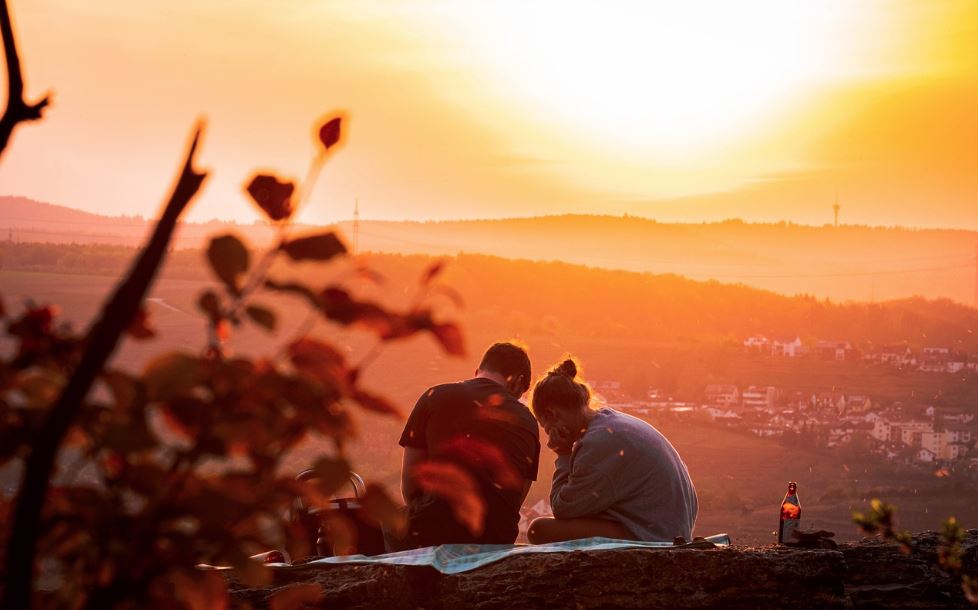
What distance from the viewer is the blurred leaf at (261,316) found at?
4.01ft

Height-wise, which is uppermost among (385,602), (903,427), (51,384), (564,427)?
(51,384)

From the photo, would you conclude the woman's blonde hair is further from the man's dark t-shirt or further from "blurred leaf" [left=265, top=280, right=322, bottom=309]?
"blurred leaf" [left=265, top=280, right=322, bottom=309]

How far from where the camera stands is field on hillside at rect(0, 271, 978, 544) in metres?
63.7

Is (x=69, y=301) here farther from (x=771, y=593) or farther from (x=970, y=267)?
(x=970, y=267)

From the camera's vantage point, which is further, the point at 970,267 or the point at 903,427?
the point at 970,267

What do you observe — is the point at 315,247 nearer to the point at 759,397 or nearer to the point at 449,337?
the point at 449,337

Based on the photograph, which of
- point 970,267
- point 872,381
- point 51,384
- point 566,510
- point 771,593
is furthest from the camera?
point 970,267

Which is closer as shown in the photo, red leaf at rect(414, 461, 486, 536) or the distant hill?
red leaf at rect(414, 461, 486, 536)

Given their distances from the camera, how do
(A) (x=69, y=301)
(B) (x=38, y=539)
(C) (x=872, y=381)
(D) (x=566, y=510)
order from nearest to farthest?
(B) (x=38, y=539) → (D) (x=566, y=510) → (A) (x=69, y=301) → (C) (x=872, y=381)

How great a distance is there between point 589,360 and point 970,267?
85896 mm

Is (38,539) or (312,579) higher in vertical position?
(38,539)

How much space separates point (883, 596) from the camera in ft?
12.2

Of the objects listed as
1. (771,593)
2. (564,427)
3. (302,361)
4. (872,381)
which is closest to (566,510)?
(564,427)

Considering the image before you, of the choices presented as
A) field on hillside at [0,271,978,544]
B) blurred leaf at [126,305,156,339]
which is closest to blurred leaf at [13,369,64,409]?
blurred leaf at [126,305,156,339]
